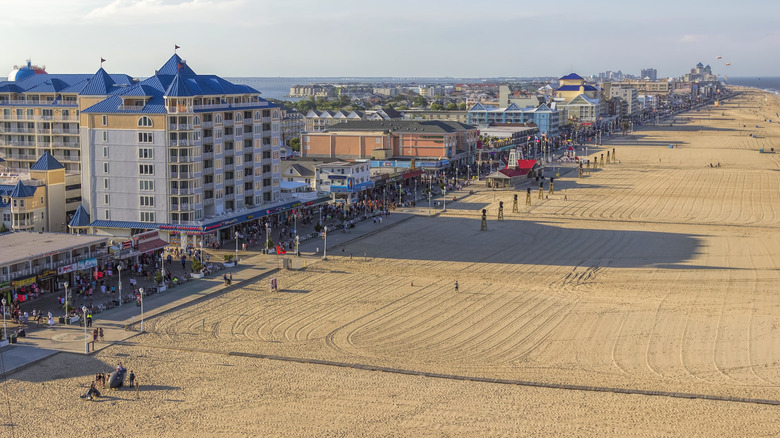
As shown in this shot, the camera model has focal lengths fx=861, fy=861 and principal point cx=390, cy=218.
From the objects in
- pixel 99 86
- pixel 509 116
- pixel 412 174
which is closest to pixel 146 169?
pixel 99 86

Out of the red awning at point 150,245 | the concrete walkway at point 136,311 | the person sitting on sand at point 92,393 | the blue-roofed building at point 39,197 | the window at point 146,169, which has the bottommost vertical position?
the person sitting on sand at point 92,393

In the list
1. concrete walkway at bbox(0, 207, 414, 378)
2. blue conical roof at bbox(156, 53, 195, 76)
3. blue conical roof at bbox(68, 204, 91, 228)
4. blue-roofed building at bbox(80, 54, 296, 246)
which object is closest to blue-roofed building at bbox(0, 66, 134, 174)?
blue conical roof at bbox(156, 53, 195, 76)

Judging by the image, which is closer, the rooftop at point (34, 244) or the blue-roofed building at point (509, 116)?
the rooftop at point (34, 244)

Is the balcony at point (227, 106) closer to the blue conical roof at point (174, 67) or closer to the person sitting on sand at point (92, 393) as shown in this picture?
the blue conical roof at point (174, 67)

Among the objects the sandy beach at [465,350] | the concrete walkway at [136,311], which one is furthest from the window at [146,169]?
the sandy beach at [465,350]

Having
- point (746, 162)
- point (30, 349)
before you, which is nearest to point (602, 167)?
point (746, 162)

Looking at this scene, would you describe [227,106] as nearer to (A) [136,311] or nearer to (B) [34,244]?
(B) [34,244]

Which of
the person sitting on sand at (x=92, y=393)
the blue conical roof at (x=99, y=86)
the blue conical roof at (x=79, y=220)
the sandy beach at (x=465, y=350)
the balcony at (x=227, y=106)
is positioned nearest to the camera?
the sandy beach at (x=465, y=350)

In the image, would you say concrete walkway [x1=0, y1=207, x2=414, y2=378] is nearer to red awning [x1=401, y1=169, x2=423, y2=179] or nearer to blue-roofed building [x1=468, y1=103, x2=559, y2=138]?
red awning [x1=401, y1=169, x2=423, y2=179]
